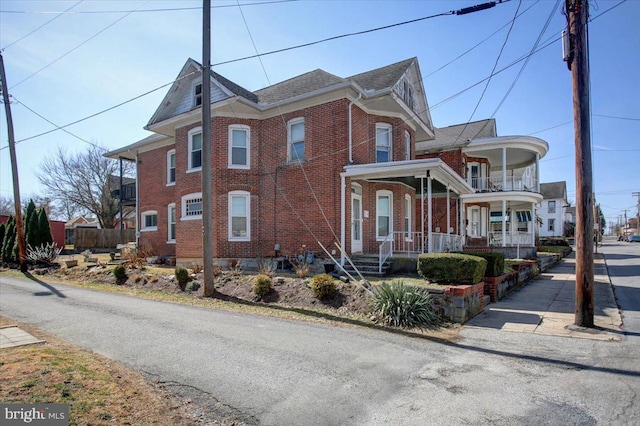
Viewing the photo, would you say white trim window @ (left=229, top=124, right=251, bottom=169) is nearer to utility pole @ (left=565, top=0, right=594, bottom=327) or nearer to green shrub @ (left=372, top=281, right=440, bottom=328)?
green shrub @ (left=372, top=281, right=440, bottom=328)

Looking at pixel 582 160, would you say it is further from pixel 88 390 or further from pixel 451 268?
pixel 88 390

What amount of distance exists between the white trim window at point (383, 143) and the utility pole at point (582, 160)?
8870 mm

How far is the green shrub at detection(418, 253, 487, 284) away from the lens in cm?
870

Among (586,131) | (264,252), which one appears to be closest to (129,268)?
(264,252)

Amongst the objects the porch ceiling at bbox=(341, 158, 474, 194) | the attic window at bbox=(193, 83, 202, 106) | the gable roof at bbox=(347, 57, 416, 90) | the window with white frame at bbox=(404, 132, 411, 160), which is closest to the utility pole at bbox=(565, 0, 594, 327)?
the porch ceiling at bbox=(341, 158, 474, 194)

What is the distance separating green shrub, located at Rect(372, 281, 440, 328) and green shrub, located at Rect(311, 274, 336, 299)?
149 centimetres

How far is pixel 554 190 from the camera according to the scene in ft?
205

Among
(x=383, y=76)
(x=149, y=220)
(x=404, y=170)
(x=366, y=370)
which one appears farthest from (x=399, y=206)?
(x=149, y=220)

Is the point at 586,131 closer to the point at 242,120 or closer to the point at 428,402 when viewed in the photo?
the point at 428,402

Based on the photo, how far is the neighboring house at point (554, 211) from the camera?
200 feet

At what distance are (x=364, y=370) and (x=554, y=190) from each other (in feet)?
224

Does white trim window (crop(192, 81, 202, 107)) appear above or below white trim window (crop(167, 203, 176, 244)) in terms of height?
above

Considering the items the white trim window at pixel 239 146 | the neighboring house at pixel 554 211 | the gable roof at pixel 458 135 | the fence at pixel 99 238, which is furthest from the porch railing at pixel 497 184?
the neighboring house at pixel 554 211

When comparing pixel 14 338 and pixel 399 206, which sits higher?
pixel 399 206
